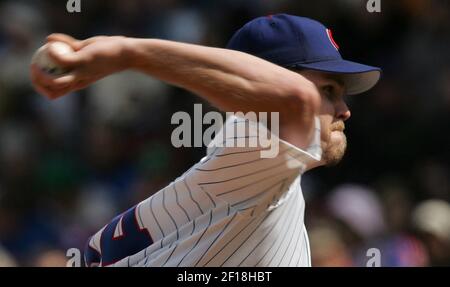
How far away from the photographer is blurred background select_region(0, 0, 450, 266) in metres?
5.75

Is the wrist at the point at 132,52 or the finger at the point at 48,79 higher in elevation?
the wrist at the point at 132,52

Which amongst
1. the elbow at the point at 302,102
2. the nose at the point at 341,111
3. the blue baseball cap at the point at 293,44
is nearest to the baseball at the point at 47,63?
the elbow at the point at 302,102

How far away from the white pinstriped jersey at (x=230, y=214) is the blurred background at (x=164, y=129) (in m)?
2.99

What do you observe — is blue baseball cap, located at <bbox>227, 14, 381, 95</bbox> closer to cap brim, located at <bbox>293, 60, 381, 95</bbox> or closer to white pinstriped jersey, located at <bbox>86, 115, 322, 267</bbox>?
cap brim, located at <bbox>293, 60, 381, 95</bbox>

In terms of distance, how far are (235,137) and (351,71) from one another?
42cm

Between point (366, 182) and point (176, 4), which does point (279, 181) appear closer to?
point (366, 182)

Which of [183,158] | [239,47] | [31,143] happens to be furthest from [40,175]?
[239,47]

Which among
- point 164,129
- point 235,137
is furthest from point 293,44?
point 164,129

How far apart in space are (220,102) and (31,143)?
5.01 meters

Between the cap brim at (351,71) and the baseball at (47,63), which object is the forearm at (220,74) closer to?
the baseball at (47,63)

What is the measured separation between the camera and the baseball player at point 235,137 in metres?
1.80

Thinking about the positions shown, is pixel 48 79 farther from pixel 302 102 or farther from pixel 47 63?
pixel 302 102

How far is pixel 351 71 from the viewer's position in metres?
2.33

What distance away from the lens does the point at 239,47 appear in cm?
237
